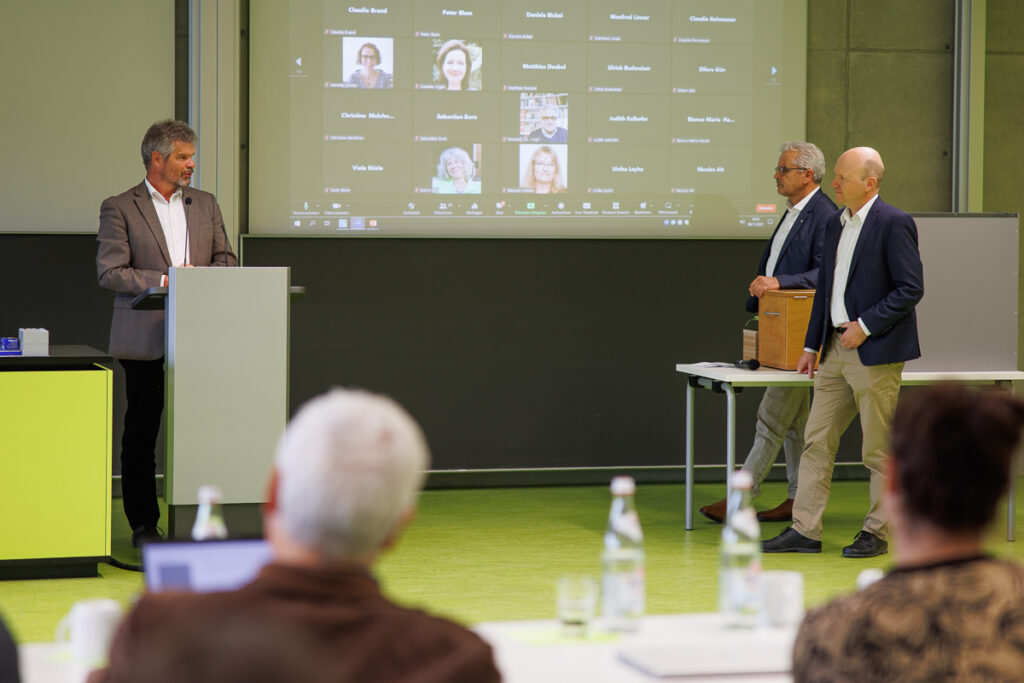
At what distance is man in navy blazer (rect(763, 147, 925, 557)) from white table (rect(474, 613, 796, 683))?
3221 mm

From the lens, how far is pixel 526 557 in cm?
548

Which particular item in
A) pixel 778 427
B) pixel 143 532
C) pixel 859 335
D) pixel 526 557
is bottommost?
pixel 526 557

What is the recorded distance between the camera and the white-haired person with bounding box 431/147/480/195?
23.6 ft

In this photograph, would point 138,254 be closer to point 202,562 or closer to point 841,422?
point 841,422

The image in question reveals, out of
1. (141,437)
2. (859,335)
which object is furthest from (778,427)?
(141,437)

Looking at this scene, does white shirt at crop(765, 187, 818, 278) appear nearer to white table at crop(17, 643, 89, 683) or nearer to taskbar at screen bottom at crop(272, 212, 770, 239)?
taskbar at screen bottom at crop(272, 212, 770, 239)

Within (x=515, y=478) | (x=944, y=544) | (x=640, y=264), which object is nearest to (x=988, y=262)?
(x=640, y=264)

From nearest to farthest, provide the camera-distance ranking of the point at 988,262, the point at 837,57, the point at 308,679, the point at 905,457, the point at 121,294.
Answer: the point at 308,679 → the point at 905,457 → the point at 121,294 → the point at 988,262 → the point at 837,57

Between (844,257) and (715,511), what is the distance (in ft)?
5.35

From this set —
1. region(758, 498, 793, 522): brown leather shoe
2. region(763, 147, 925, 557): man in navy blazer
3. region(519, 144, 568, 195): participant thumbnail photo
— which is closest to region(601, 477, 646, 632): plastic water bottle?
region(763, 147, 925, 557): man in navy blazer

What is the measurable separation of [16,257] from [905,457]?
243 inches

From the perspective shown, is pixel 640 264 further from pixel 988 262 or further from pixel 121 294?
pixel 121 294

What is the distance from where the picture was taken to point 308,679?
1120 millimetres

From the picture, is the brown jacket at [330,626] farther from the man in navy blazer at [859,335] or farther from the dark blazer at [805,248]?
the dark blazer at [805,248]
